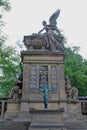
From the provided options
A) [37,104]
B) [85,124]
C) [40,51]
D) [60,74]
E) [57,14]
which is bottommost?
[85,124]

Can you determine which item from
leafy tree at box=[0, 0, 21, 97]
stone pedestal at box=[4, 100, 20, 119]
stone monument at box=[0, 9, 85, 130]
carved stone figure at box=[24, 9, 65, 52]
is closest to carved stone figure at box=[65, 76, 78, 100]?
stone monument at box=[0, 9, 85, 130]

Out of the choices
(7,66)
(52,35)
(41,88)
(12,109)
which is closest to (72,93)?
(41,88)

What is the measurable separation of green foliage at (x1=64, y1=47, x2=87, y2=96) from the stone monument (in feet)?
28.2

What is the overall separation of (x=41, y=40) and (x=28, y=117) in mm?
4427

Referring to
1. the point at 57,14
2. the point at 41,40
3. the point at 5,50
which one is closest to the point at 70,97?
the point at 41,40

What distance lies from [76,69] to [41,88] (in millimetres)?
12204

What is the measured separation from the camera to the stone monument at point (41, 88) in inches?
552

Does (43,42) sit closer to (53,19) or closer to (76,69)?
(53,19)

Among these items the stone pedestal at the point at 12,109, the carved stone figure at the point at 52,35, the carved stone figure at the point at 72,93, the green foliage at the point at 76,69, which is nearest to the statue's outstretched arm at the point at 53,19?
the carved stone figure at the point at 52,35

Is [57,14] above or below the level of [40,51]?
above

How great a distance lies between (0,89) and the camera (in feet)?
84.4

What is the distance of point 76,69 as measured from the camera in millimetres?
26438

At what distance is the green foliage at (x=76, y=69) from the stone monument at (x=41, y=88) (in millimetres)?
8602

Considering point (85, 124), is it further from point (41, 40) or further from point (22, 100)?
point (41, 40)
